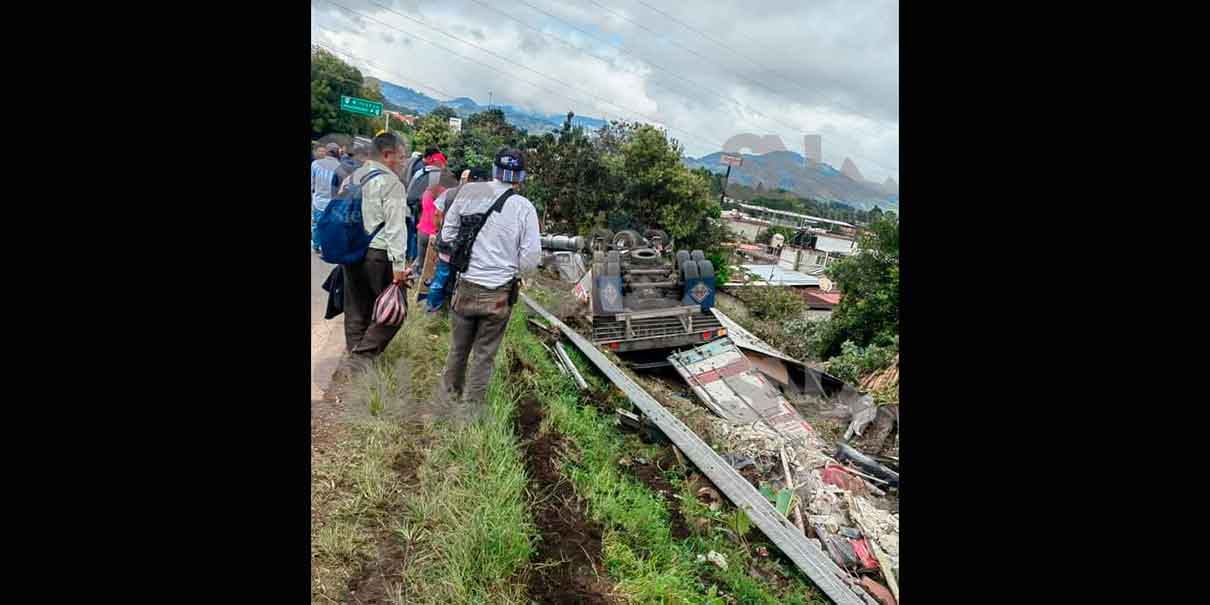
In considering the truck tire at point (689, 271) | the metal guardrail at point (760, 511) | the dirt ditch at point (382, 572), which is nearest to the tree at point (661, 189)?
the truck tire at point (689, 271)

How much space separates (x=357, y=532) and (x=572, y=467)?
1307mm

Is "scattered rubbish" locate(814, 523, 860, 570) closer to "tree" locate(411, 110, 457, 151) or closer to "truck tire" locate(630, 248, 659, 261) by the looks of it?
"truck tire" locate(630, 248, 659, 261)

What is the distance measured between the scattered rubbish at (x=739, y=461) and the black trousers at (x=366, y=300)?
2550mm

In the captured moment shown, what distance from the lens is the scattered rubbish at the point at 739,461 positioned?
446 centimetres

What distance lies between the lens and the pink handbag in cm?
354

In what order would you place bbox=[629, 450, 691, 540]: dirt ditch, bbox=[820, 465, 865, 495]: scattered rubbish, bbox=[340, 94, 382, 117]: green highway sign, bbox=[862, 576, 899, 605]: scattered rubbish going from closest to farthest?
bbox=[862, 576, 899, 605]: scattered rubbish
bbox=[629, 450, 691, 540]: dirt ditch
bbox=[820, 465, 865, 495]: scattered rubbish
bbox=[340, 94, 382, 117]: green highway sign

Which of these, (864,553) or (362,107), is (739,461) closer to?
(864,553)

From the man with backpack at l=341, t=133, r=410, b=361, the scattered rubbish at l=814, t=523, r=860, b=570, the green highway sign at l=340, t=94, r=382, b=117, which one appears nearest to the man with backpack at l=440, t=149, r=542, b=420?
the man with backpack at l=341, t=133, r=410, b=361

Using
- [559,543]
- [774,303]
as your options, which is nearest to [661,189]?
[774,303]

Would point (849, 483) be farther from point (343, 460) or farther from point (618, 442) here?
point (343, 460)

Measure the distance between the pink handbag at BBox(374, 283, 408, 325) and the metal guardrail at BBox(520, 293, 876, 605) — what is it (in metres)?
2.04

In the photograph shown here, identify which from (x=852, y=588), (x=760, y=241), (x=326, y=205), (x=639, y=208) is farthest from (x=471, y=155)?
(x=760, y=241)

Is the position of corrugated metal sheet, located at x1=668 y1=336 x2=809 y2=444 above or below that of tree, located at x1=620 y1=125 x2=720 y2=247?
below

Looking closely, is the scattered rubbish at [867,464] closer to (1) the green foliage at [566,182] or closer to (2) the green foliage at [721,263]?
(1) the green foliage at [566,182]
